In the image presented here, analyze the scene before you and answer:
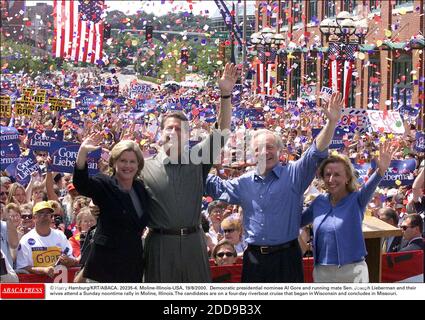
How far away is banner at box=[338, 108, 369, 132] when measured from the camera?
14781mm

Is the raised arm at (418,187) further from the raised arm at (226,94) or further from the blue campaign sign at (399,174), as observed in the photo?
the raised arm at (226,94)

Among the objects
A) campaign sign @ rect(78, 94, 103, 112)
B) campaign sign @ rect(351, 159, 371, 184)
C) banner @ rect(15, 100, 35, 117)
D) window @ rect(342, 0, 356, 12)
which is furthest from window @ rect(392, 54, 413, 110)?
campaign sign @ rect(351, 159, 371, 184)

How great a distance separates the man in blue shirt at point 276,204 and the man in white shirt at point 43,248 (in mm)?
1772

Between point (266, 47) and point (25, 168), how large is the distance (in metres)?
16.1

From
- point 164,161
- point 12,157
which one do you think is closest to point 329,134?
point 164,161

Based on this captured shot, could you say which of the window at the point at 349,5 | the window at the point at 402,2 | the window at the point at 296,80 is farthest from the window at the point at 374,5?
the window at the point at 296,80

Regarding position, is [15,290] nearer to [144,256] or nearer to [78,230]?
[144,256]

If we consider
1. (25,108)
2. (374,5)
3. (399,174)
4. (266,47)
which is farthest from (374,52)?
(399,174)

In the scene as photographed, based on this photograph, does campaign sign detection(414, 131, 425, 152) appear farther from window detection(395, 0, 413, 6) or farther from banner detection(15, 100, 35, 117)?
window detection(395, 0, 413, 6)

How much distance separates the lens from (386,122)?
14672mm

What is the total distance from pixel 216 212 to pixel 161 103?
13417 mm

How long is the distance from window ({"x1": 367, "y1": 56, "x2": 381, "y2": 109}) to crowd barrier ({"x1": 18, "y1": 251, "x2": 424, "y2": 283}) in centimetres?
2208

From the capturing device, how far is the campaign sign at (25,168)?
10469mm

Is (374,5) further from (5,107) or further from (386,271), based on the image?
(386,271)
